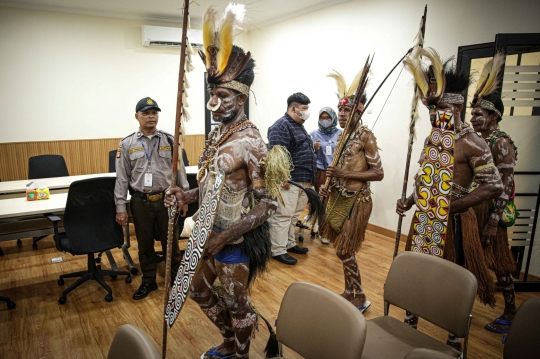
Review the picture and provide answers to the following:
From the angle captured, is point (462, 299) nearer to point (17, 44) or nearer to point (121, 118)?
point (121, 118)

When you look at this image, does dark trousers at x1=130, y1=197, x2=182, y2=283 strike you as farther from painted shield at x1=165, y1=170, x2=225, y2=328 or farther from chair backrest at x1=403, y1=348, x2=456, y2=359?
chair backrest at x1=403, y1=348, x2=456, y2=359

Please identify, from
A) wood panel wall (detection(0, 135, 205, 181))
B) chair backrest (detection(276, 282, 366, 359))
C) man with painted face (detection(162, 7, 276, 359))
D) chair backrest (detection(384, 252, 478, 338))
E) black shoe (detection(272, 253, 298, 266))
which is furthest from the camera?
wood panel wall (detection(0, 135, 205, 181))

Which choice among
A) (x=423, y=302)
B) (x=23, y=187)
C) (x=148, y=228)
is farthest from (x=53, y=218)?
(x=423, y=302)

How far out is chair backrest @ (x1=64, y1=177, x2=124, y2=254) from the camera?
9.95 feet

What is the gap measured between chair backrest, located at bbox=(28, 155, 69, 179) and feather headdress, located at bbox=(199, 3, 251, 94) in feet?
11.9

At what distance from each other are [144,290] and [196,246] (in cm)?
166

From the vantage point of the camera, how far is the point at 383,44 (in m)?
4.75

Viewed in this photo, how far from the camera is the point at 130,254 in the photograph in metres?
4.23

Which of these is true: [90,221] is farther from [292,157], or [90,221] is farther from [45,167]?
[45,167]

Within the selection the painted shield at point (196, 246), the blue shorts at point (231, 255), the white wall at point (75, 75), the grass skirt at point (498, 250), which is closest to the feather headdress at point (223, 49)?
the painted shield at point (196, 246)

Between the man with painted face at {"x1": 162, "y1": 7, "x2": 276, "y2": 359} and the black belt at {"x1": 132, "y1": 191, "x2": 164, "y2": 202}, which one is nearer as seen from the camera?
the man with painted face at {"x1": 162, "y1": 7, "x2": 276, "y2": 359}

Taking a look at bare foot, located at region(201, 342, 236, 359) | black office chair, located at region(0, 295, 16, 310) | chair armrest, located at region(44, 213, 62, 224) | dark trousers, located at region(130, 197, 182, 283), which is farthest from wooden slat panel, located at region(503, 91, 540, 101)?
black office chair, located at region(0, 295, 16, 310)

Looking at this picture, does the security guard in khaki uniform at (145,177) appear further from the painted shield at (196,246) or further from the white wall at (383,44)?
the white wall at (383,44)

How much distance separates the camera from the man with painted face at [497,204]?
2756mm
